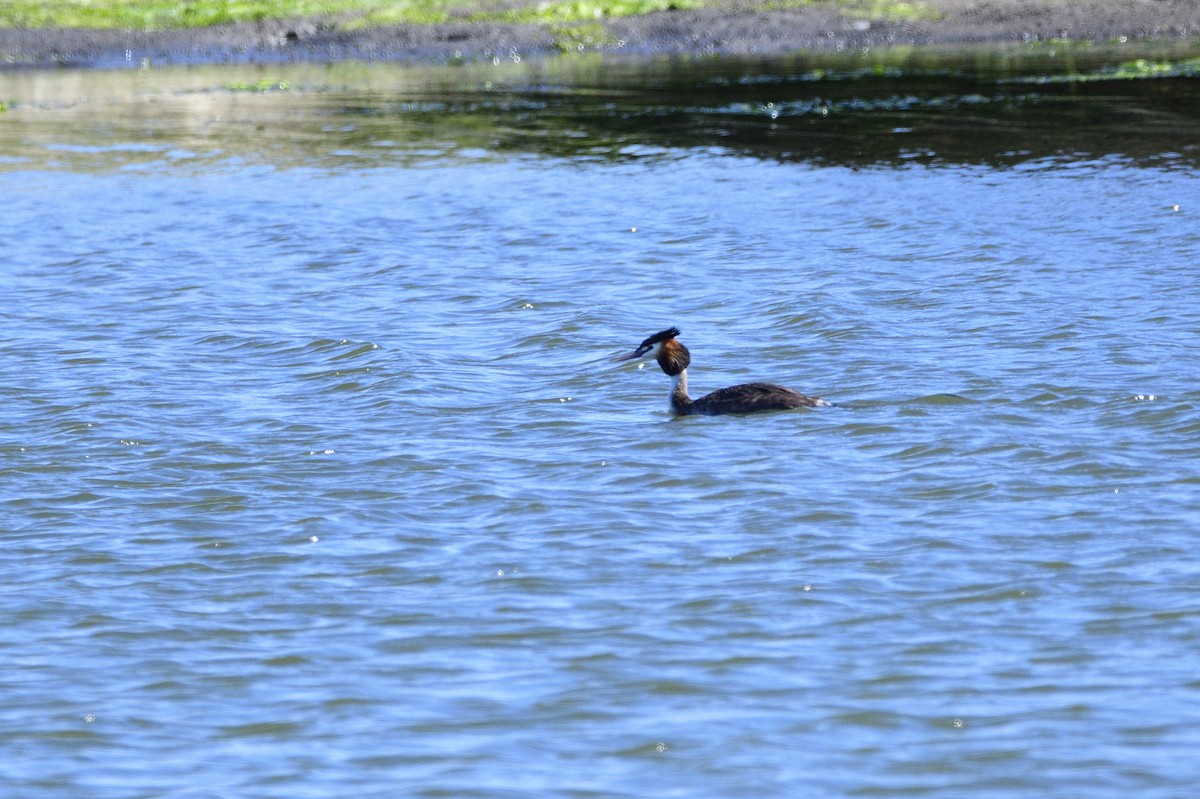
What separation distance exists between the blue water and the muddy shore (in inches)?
849

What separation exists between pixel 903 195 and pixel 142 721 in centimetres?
1545

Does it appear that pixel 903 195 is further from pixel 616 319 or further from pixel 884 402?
pixel 884 402

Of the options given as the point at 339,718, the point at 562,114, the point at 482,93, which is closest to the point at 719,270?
the point at 339,718

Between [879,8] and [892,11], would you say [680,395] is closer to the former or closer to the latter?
[892,11]

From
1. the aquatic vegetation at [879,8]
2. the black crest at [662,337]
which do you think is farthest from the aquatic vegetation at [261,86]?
the black crest at [662,337]

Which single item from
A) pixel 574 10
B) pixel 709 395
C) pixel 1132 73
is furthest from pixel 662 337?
pixel 574 10

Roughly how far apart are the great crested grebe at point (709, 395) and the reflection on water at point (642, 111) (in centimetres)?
1244

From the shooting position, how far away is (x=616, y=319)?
48.6 ft

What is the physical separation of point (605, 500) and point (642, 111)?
21428 mm

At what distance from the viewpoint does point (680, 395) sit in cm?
1191

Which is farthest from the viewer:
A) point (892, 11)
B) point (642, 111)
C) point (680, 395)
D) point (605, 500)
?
point (892, 11)

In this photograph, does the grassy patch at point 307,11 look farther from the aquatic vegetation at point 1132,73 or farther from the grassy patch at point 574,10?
the aquatic vegetation at point 1132,73

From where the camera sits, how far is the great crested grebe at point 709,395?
11320mm

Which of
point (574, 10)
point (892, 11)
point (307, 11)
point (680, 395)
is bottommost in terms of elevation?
point (680, 395)
